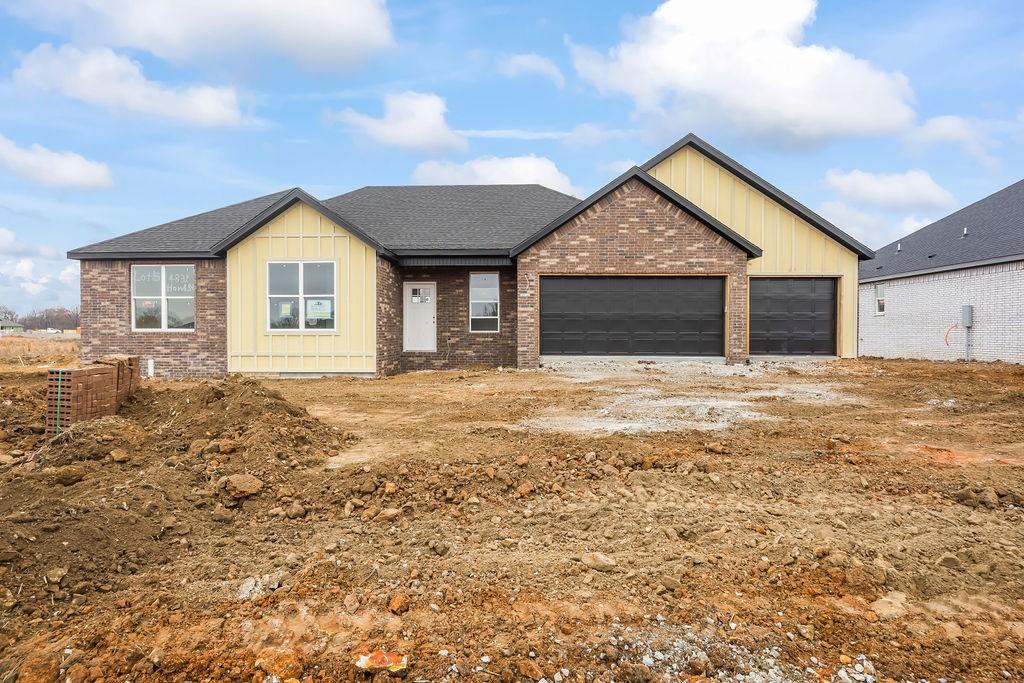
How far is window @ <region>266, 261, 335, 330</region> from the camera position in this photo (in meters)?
15.3

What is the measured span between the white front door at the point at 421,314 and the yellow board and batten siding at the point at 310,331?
7.15ft

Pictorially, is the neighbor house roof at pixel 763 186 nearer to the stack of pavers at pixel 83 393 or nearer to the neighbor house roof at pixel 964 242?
the neighbor house roof at pixel 964 242

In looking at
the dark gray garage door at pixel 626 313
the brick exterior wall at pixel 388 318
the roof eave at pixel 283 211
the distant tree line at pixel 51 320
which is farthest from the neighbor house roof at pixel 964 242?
the distant tree line at pixel 51 320

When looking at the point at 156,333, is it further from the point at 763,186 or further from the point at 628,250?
the point at 763,186

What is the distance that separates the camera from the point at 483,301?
17.3 meters

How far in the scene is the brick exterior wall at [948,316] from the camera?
18766 millimetres

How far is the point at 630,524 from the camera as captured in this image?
173 inches

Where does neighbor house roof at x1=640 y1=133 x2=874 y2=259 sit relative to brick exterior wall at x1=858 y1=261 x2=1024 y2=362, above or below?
above

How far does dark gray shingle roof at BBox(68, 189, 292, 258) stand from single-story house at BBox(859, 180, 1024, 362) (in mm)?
22164

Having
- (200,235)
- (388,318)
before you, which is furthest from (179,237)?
(388,318)

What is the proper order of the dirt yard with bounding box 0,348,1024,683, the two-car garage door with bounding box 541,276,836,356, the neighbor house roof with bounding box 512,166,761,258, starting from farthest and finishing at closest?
the two-car garage door with bounding box 541,276,836,356 < the neighbor house roof with bounding box 512,166,761,258 < the dirt yard with bounding box 0,348,1024,683

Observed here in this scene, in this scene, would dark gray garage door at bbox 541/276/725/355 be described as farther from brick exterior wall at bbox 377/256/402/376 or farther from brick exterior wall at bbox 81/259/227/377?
brick exterior wall at bbox 81/259/227/377

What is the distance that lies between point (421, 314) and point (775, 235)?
34.3 ft

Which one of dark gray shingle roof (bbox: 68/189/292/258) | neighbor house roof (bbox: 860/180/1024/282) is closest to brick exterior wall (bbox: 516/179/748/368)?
dark gray shingle roof (bbox: 68/189/292/258)
